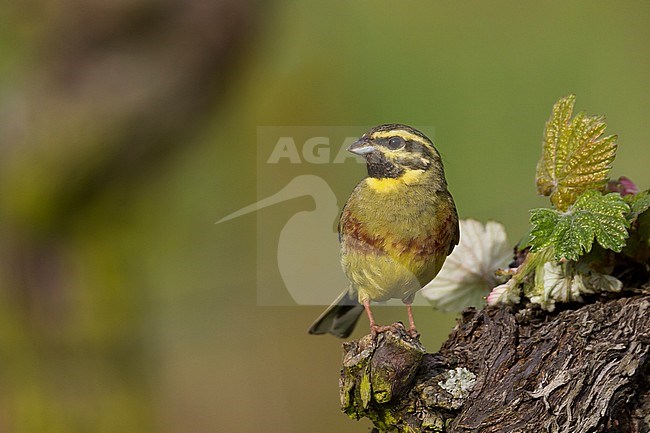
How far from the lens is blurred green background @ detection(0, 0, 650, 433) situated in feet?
10.7

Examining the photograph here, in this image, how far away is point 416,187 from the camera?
1.44m

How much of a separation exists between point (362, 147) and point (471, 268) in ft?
1.85

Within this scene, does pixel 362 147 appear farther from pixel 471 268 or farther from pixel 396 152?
pixel 471 268

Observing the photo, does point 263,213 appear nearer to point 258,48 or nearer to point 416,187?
point 258,48

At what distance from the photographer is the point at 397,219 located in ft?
4.67

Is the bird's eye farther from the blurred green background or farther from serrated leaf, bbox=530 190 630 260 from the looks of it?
the blurred green background

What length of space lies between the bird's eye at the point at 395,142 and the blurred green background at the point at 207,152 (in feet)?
4.95

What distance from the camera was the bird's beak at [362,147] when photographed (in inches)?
54.2

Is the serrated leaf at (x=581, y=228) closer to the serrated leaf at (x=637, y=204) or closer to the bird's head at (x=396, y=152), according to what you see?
the serrated leaf at (x=637, y=204)

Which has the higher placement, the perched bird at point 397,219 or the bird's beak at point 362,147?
the bird's beak at point 362,147

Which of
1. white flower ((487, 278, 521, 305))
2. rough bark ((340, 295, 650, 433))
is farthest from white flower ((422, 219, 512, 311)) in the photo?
rough bark ((340, 295, 650, 433))

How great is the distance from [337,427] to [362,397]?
2.66 meters

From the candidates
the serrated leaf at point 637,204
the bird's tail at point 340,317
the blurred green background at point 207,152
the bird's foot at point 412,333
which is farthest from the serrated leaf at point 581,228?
the blurred green background at point 207,152

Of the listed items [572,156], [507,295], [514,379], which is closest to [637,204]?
[572,156]
